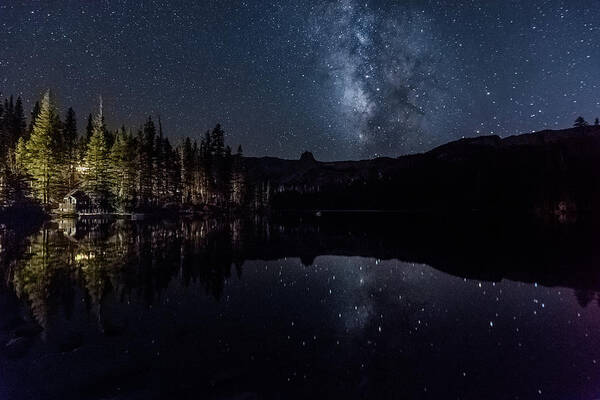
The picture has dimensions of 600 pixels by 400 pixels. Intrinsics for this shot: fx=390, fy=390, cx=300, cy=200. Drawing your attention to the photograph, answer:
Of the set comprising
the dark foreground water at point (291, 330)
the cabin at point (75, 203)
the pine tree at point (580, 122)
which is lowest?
the dark foreground water at point (291, 330)

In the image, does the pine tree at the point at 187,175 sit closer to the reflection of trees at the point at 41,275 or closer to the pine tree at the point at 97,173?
the pine tree at the point at 97,173

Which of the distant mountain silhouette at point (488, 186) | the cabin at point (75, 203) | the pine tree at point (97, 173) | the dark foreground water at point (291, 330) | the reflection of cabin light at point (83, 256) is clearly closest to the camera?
the dark foreground water at point (291, 330)

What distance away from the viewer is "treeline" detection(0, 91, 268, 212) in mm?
56469

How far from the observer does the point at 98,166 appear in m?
64.5

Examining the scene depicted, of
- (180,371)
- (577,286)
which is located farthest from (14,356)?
(577,286)

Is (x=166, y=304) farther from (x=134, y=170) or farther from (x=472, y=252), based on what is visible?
(x=134, y=170)

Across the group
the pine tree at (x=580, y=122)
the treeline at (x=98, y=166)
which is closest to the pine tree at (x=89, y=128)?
the treeline at (x=98, y=166)

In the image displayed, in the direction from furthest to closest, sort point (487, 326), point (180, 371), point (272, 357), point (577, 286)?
point (577, 286)
point (487, 326)
point (272, 357)
point (180, 371)

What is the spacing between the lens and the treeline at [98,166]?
56469mm

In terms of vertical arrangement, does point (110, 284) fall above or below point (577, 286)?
above

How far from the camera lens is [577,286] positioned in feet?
47.4

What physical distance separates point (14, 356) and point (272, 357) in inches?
186

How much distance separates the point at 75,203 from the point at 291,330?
6413 cm

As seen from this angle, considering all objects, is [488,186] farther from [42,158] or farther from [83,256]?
[83,256]
